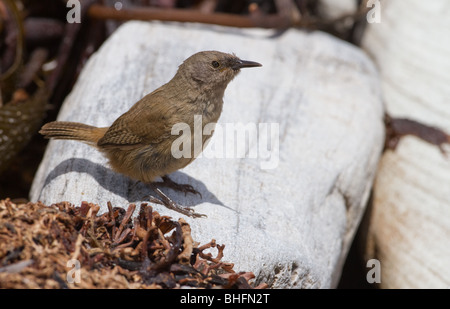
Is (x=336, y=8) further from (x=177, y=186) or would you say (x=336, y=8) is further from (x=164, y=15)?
(x=177, y=186)

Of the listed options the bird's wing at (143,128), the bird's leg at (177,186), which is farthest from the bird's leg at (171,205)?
the bird's wing at (143,128)

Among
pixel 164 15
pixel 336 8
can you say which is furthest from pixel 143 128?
pixel 336 8

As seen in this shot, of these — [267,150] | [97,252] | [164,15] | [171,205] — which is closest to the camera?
[97,252]

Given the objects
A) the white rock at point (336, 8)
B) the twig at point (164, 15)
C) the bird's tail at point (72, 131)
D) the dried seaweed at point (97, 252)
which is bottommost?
the dried seaweed at point (97, 252)

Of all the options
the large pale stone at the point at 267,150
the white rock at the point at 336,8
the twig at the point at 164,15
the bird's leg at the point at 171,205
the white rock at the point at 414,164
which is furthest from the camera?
the white rock at the point at 336,8

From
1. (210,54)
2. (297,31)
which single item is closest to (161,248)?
(210,54)

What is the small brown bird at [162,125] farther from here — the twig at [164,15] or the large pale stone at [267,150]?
the twig at [164,15]

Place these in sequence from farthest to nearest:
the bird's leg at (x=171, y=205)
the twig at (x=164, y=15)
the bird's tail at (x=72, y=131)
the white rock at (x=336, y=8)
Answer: the white rock at (x=336, y=8) → the twig at (x=164, y=15) → the bird's tail at (x=72, y=131) → the bird's leg at (x=171, y=205)
